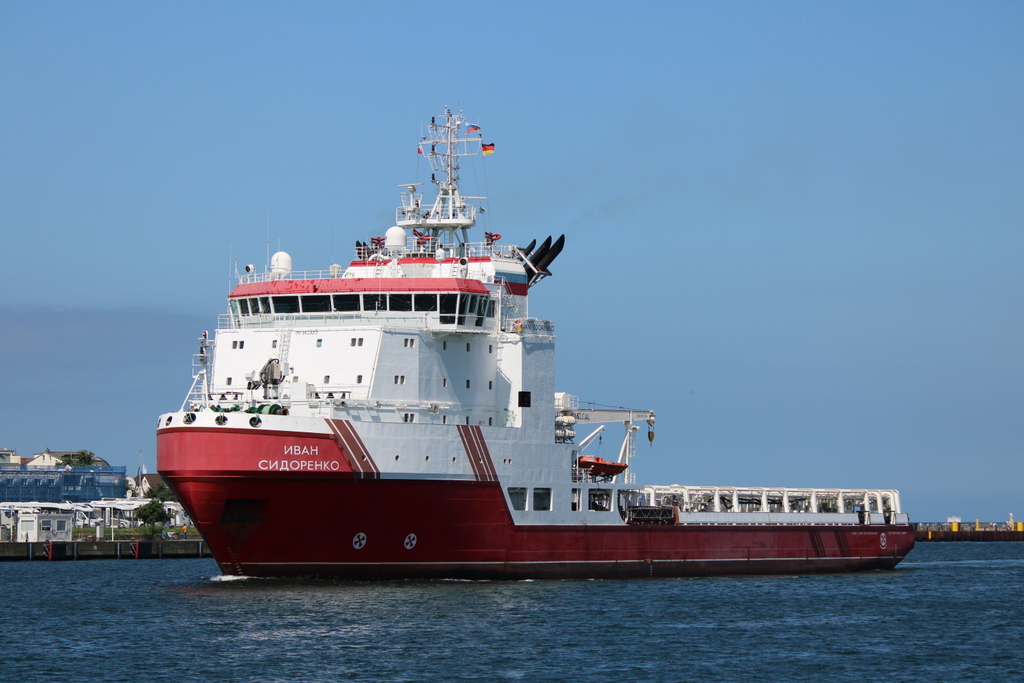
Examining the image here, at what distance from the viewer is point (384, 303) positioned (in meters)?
34.9

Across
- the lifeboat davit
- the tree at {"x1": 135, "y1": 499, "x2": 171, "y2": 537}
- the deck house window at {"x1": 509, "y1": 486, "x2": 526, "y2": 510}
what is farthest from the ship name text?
the tree at {"x1": 135, "y1": 499, "x2": 171, "y2": 537}

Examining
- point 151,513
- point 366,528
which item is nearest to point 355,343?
point 366,528

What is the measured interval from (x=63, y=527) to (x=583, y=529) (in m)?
32.4

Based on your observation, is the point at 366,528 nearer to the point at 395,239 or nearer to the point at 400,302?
the point at 400,302

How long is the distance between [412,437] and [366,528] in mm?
2485

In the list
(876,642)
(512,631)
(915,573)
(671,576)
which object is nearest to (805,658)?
(876,642)

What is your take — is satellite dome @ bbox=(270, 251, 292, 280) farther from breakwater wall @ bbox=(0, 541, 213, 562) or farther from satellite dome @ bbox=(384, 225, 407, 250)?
breakwater wall @ bbox=(0, 541, 213, 562)

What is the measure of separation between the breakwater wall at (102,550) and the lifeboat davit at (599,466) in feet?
72.8

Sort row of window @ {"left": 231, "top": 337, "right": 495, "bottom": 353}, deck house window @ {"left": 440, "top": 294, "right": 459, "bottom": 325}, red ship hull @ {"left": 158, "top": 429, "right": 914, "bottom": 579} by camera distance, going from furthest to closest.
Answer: deck house window @ {"left": 440, "top": 294, "right": 459, "bottom": 325} < row of window @ {"left": 231, "top": 337, "right": 495, "bottom": 353} < red ship hull @ {"left": 158, "top": 429, "right": 914, "bottom": 579}

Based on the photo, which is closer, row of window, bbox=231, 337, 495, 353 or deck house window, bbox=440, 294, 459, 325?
row of window, bbox=231, 337, 495, 353

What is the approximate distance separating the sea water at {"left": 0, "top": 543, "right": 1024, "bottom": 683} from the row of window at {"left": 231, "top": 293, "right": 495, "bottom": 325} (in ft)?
23.3

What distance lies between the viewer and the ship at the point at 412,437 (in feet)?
102

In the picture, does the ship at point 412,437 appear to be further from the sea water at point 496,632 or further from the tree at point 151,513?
the tree at point 151,513

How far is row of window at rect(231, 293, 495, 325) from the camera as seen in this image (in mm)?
34781
